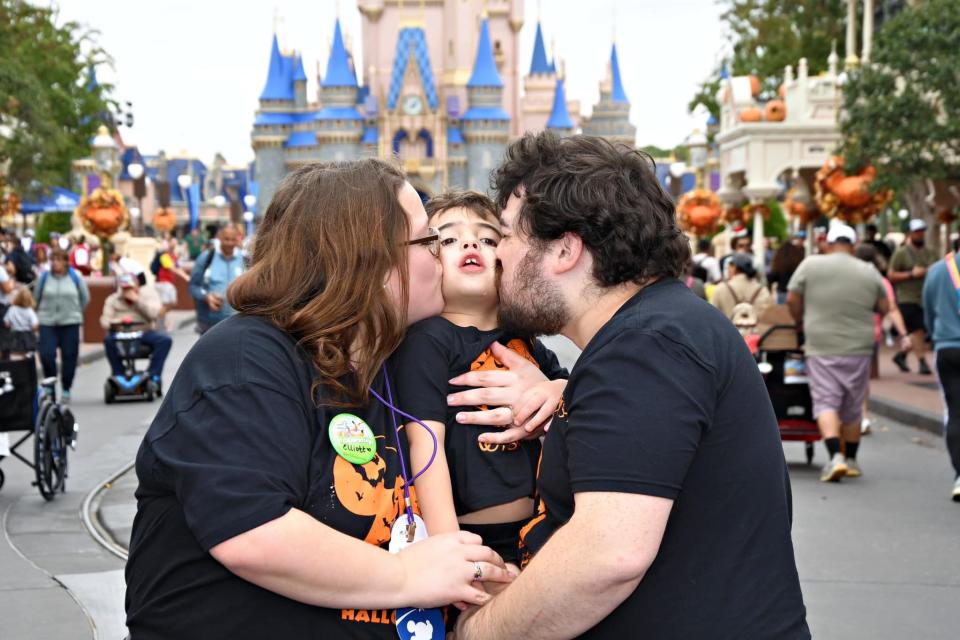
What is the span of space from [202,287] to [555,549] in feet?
39.4

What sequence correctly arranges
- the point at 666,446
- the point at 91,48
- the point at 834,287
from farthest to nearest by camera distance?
the point at 91,48 < the point at 834,287 < the point at 666,446

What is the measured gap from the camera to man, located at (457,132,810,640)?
2.20m

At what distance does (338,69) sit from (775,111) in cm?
6283

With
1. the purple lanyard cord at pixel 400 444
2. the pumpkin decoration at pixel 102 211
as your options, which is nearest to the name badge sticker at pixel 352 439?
the purple lanyard cord at pixel 400 444

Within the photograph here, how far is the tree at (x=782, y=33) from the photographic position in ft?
128

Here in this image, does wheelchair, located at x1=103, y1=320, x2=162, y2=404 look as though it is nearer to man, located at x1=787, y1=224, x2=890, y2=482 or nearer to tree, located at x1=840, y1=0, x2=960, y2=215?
man, located at x1=787, y1=224, x2=890, y2=482

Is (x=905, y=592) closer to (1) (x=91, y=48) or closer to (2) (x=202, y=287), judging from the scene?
(2) (x=202, y=287)

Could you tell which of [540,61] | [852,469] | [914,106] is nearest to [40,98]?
[914,106]

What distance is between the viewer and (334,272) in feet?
8.04

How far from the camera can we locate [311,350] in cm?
245

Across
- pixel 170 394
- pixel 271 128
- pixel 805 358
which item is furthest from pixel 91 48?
pixel 271 128

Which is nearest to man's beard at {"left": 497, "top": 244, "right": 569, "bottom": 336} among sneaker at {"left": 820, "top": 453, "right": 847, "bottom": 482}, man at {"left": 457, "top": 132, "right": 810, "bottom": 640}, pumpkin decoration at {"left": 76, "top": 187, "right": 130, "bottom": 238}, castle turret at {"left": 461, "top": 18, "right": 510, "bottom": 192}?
man at {"left": 457, "top": 132, "right": 810, "bottom": 640}

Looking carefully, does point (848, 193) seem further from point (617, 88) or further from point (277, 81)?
point (617, 88)

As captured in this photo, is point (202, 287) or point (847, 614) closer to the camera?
point (847, 614)
